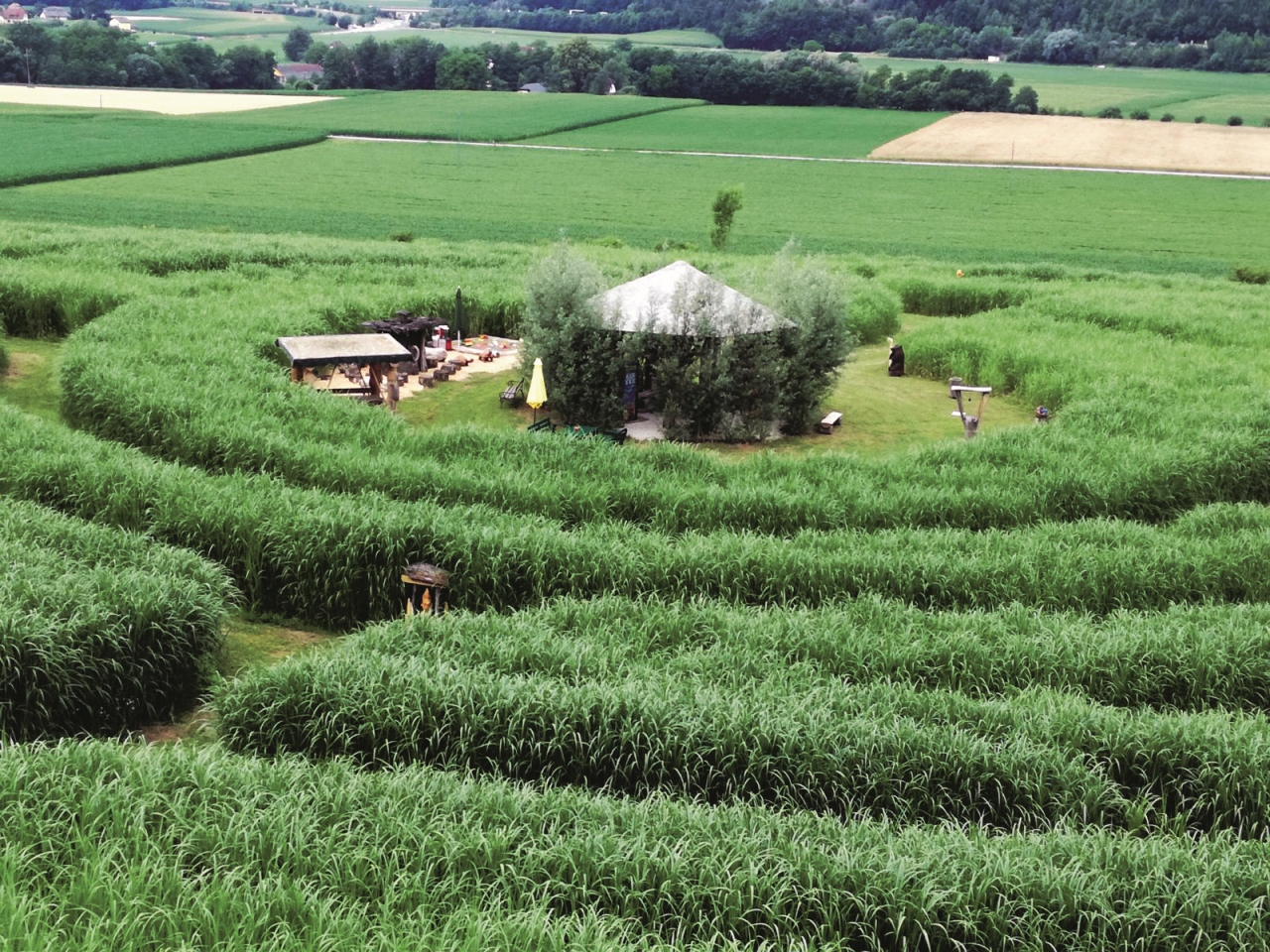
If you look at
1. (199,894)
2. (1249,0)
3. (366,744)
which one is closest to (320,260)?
(366,744)

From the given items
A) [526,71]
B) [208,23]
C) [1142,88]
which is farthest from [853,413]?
[208,23]

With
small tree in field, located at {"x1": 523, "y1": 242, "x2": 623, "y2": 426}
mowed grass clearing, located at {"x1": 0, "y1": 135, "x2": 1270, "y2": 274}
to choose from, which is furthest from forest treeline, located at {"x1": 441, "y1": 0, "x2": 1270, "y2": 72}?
small tree in field, located at {"x1": 523, "y1": 242, "x2": 623, "y2": 426}

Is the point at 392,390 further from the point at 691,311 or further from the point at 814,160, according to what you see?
the point at 814,160

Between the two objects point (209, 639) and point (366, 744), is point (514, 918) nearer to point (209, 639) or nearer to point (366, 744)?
point (366, 744)

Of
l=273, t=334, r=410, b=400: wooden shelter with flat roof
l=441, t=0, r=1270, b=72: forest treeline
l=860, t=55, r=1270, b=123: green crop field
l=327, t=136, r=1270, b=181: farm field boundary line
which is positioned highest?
l=441, t=0, r=1270, b=72: forest treeline

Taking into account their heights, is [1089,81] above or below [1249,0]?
below

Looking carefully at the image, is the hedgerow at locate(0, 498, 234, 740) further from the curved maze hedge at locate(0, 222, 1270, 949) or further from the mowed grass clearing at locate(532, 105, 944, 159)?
the mowed grass clearing at locate(532, 105, 944, 159)
